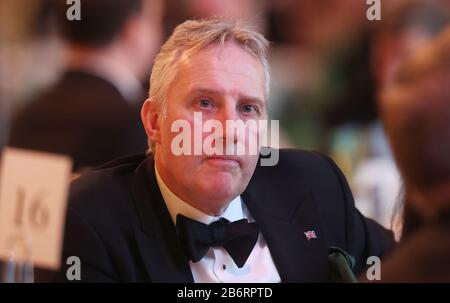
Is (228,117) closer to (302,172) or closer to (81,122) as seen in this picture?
(302,172)

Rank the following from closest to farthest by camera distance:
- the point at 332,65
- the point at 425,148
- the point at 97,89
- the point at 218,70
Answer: the point at 425,148
the point at 218,70
the point at 332,65
the point at 97,89

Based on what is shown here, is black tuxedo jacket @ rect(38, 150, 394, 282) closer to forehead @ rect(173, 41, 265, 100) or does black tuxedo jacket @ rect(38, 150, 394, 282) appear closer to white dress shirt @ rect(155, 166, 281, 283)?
white dress shirt @ rect(155, 166, 281, 283)

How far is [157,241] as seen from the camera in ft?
4.44

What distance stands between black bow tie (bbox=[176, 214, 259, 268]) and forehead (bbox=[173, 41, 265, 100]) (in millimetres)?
227

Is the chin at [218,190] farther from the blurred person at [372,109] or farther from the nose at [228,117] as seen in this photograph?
the blurred person at [372,109]

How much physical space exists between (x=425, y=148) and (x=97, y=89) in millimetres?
972

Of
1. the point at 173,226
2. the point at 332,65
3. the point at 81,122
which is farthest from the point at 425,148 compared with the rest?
the point at 81,122

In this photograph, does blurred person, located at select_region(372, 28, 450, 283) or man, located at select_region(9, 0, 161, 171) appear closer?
blurred person, located at select_region(372, 28, 450, 283)

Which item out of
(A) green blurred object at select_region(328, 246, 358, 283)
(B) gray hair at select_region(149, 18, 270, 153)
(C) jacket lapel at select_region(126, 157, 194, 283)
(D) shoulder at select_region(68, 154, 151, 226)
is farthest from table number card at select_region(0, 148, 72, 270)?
(A) green blurred object at select_region(328, 246, 358, 283)

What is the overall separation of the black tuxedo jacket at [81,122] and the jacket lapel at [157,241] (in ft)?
0.85

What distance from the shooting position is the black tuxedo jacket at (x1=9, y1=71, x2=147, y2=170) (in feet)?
5.56

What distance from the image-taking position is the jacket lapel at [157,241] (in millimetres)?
1338
